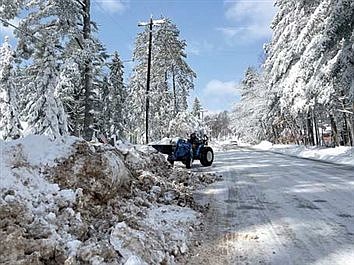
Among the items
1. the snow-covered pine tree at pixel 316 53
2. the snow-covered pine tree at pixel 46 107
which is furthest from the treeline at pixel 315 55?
the snow-covered pine tree at pixel 46 107

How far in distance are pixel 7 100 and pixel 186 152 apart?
Result: 65.3 ft

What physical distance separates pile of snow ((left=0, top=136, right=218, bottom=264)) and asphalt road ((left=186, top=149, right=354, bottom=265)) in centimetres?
52

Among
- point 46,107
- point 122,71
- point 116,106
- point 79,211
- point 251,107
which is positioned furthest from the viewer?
point 251,107

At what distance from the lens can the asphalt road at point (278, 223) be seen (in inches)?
208

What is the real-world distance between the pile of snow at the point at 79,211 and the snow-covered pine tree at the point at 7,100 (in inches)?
961

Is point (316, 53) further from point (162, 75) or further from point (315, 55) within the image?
point (162, 75)

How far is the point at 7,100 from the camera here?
3080 centimetres

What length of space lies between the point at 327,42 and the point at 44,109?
14.7 m

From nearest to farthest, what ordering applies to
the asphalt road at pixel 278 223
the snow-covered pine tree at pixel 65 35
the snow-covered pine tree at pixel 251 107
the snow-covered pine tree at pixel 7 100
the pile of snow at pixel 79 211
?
1. the pile of snow at pixel 79 211
2. the asphalt road at pixel 278 223
3. the snow-covered pine tree at pixel 65 35
4. the snow-covered pine tree at pixel 7 100
5. the snow-covered pine tree at pixel 251 107

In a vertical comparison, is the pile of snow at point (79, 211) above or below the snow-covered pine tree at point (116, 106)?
below

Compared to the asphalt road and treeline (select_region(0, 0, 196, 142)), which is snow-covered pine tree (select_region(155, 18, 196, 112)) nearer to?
treeline (select_region(0, 0, 196, 142))

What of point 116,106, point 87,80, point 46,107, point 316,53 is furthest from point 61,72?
point 116,106

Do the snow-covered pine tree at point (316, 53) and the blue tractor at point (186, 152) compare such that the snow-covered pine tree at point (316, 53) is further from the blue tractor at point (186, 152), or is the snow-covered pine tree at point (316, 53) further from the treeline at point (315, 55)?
the blue tractor at point (186, 152)

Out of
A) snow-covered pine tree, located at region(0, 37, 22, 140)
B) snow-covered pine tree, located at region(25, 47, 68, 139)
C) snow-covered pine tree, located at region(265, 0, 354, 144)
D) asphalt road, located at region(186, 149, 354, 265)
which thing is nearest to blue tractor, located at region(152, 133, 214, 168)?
asphalt road, located at region(186, 149, 354, 265)
